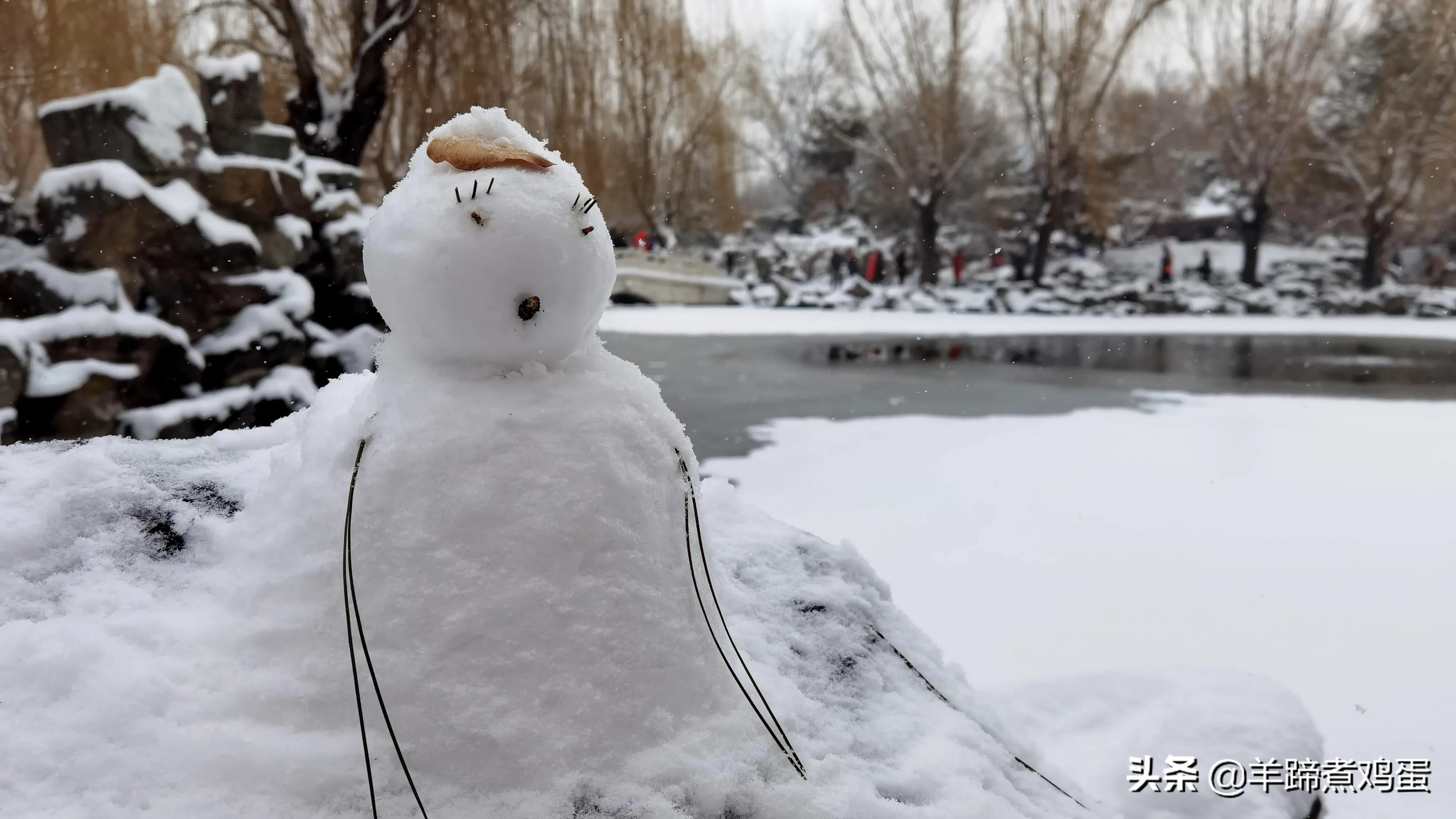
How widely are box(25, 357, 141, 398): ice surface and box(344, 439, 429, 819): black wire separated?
4376mm

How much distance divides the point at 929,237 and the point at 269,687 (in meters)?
19.2

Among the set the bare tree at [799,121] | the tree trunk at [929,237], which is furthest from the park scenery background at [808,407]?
the bare tree at [799,121]

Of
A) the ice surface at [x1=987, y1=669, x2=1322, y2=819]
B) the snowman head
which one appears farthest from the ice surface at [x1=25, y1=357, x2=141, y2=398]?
the ice surface at [x1=987, y1=669, x2=1322, y2=819]

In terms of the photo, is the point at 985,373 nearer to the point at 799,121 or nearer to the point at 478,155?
the point at 478,155

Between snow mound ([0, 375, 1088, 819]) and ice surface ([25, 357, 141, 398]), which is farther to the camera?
ice surface ([25, 357, 141, 398])

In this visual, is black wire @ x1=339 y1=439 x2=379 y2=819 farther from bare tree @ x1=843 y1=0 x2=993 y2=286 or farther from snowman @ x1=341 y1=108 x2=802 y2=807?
bare tree @ x1=843 y1=0 x2=993 y2=286

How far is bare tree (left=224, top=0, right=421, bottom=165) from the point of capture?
27.6ft

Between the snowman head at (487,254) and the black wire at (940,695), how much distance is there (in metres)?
1.04

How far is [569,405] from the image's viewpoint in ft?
4.30

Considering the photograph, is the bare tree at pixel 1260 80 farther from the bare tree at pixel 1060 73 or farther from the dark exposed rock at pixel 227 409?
the dark exposed rock at pixel 227 409

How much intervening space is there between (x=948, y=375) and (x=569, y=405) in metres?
7.99

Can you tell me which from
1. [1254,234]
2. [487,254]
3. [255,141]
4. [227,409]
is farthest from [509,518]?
[1254,234]

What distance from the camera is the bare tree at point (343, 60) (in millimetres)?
8422

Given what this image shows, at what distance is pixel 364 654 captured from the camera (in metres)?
1.20
